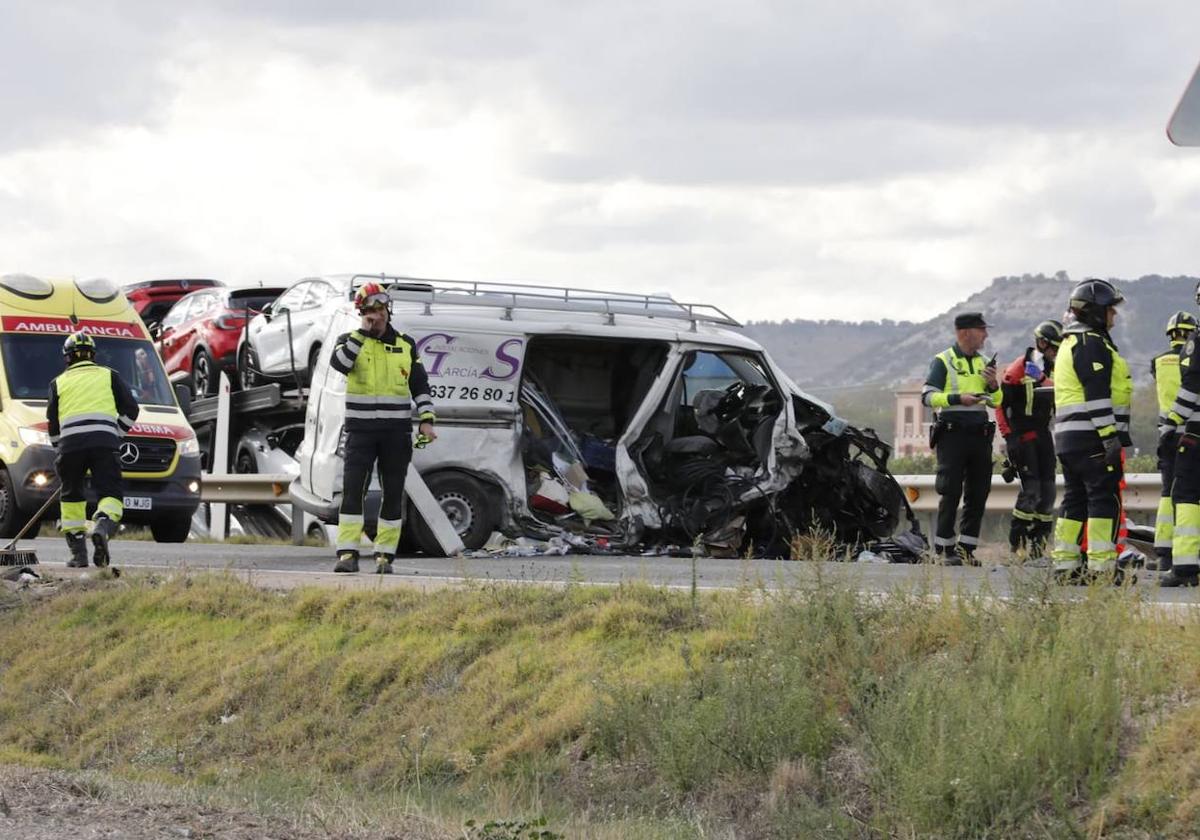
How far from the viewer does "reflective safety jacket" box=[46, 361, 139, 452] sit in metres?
12.7

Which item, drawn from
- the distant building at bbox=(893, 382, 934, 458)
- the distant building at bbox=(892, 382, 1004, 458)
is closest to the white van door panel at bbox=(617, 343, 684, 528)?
the distant building at bbox=(892, 382, 1004, 458)

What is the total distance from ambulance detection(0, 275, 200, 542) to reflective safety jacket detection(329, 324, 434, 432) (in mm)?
6081

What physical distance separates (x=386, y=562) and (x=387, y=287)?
3.80 metres

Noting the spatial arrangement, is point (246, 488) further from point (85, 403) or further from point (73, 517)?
point (85, 403)

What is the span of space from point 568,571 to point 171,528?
789cm

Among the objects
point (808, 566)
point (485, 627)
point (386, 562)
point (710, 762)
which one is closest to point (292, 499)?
point (386, 562)

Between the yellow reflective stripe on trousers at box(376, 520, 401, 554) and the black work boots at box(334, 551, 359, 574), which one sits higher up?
the yellow reflective stripe on trousers at box(376, 520, 401, 554)

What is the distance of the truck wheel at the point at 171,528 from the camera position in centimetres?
1834

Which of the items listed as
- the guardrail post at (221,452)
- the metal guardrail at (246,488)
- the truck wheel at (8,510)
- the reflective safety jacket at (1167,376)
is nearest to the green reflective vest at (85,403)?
the truck wheel at (8,510)

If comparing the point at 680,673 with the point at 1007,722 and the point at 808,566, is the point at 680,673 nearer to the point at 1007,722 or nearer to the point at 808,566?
the point at 808,566

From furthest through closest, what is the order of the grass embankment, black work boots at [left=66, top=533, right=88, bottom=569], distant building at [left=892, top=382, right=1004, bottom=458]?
distant building at [left=892, top=382, right=1004, bottom=458] → black work boots at [left=66, top=533, right=88, bottom=569] → the grass embankment

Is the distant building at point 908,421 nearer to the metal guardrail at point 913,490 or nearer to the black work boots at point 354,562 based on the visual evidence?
the metal guardrail at point 913,490

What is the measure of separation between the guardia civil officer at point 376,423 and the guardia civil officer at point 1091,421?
160 inches

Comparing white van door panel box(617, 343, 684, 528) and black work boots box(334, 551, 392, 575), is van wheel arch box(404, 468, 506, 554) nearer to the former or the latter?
white van door panel box(617, 343, 684, 528)
